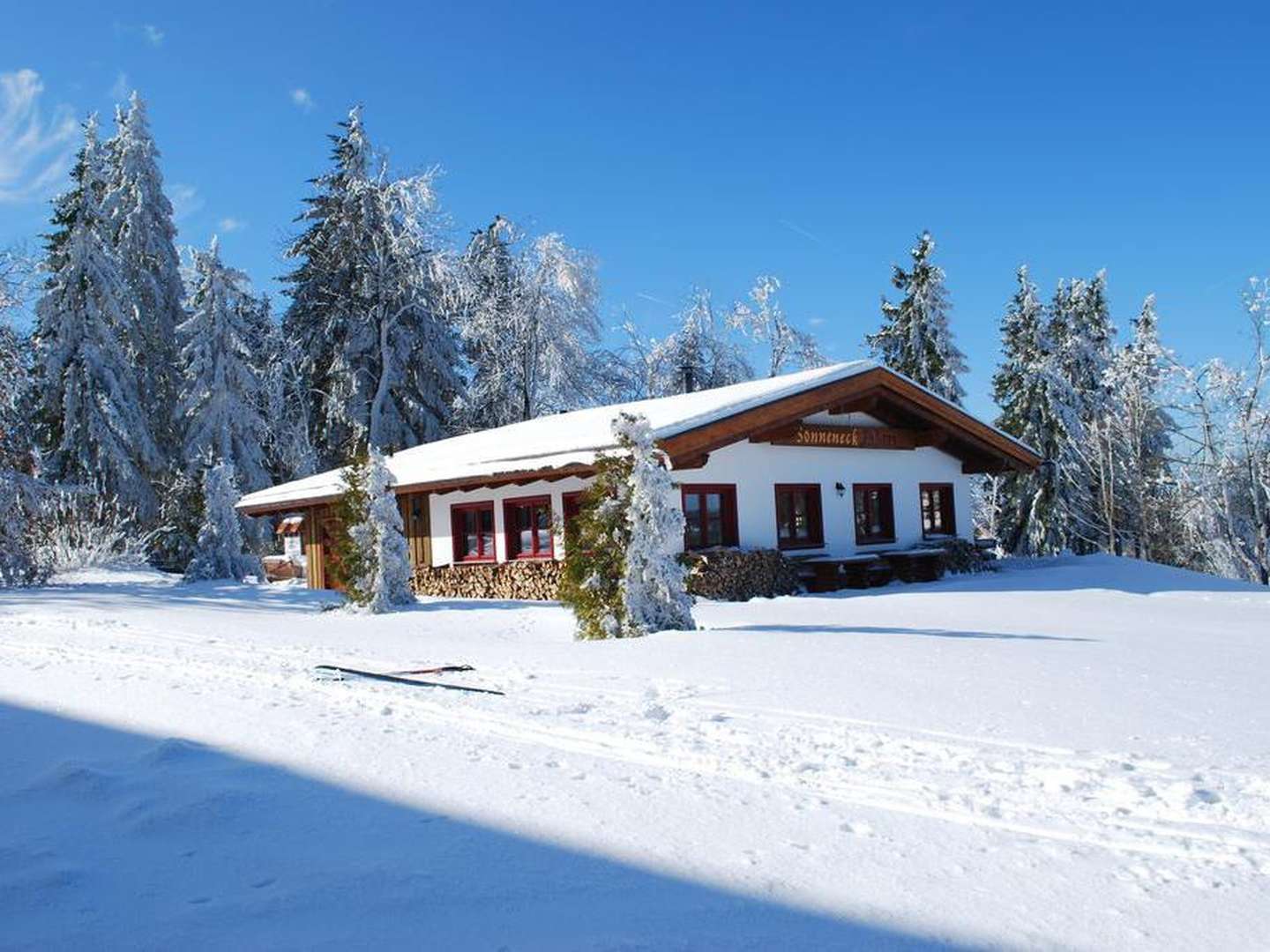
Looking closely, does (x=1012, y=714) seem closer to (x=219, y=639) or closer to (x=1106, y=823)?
(x=1106, y=823)

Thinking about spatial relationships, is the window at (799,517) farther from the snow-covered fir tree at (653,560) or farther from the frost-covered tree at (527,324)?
the frost-covered tree at (527,324)

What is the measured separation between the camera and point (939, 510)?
2364 cm

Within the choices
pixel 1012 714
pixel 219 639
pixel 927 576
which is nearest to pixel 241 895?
A: pixel 1012 714

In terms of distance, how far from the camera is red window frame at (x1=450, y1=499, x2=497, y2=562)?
20.3m

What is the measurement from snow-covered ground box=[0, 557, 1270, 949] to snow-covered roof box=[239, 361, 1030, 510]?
6930 mm

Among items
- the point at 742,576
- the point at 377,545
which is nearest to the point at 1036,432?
the point at 742,576

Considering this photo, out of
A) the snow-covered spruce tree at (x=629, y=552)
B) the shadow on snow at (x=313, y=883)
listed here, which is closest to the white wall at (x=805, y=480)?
the snow-covered spruce tree at (x=629, y=552)

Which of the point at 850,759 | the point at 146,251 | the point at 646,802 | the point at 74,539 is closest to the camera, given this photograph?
the point at 646,802

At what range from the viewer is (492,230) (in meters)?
37.2

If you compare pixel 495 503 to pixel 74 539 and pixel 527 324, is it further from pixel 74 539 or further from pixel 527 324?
pixel 527 324

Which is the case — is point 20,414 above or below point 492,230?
below

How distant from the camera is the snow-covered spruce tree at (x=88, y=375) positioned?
30.2m

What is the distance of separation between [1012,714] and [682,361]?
32372 mm

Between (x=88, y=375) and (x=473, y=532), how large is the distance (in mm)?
16773
